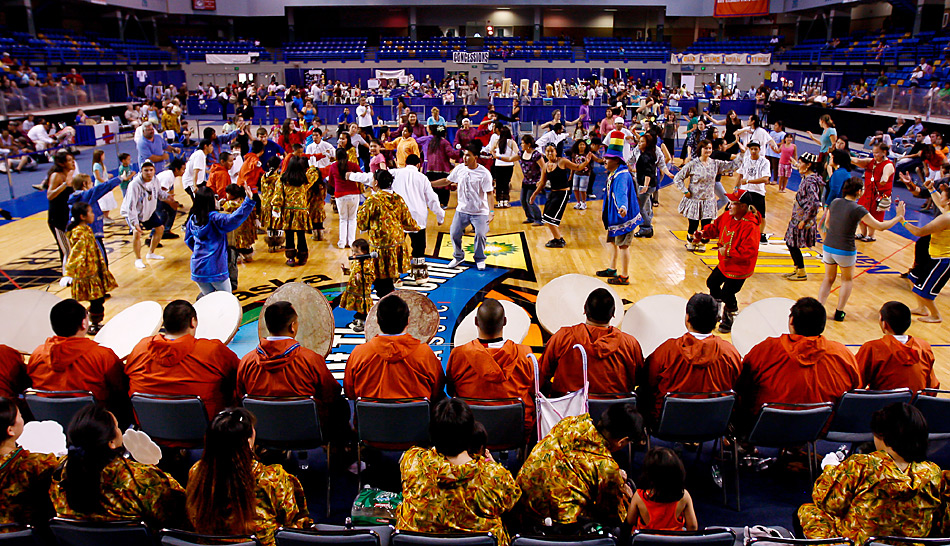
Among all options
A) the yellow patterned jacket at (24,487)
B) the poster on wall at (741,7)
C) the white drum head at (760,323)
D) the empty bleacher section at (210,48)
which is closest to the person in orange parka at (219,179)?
the yellow patterned jacket at (24,487)

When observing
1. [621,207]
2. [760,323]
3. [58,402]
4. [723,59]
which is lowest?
[58,402]

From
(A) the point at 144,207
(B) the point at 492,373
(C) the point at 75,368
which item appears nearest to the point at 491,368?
(B) the point at 492,373

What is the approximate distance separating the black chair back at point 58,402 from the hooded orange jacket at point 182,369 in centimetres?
28

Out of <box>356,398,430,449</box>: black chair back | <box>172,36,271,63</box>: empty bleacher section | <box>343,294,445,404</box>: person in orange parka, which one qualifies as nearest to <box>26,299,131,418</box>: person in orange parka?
<box>343,294,445,404</box>: person in orange parka

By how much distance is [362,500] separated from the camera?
3.80 meters

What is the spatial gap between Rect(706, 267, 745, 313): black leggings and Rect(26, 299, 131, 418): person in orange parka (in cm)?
536

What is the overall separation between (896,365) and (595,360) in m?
1.84

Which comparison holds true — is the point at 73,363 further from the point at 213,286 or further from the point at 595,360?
the point at 595,360

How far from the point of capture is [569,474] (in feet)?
10.4

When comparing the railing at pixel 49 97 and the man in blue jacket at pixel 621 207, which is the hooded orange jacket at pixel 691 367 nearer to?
the man in blue jacket at pixel 621 207

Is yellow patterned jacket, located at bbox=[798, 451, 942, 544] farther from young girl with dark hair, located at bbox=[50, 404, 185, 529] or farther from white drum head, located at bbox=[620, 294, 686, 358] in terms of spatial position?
young girl with dark hair, located at bbox=[50, 404, 185, 529]

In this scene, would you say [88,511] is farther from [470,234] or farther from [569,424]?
[470,234]

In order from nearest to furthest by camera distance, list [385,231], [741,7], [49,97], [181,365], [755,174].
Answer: [181,365]
[385,231]
[755,174]
[49,97]
[741,7]

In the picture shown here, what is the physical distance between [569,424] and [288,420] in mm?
1630
